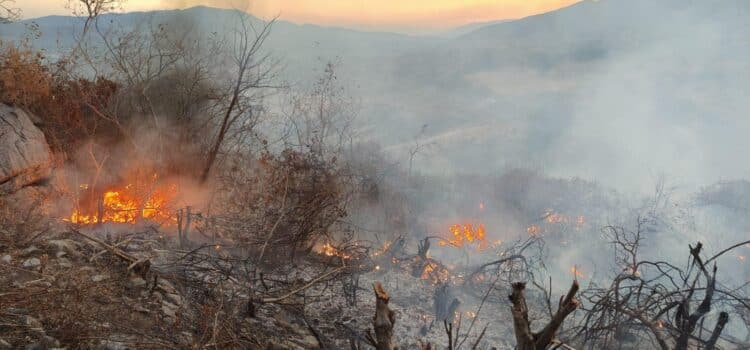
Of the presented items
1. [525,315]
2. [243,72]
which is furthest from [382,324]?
[243,72]

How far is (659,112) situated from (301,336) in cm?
5012

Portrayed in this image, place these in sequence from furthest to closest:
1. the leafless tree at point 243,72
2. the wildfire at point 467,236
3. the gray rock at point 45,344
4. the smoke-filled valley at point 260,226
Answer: the wildfire at point 467,236 < the leafless tree at point 243,72 < the smoke-filled valley at point 260,226 < the gray rock at point 45,344

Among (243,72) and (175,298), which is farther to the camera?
(243,72)

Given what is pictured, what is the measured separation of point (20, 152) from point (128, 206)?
2316mm

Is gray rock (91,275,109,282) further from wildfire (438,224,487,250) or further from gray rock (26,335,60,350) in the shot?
wildfire (438,224,487,250)

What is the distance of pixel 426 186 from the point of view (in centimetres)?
2798

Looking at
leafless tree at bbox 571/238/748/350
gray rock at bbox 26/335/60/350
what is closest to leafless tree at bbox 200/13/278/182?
gray rock at bbox 26/335/60/350

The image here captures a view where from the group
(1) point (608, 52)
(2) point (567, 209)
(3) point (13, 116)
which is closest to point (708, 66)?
(1) point (608, 52)

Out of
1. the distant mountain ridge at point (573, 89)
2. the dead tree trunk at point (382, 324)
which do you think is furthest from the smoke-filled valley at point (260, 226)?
the distant mountain ridge at point (573, 89)

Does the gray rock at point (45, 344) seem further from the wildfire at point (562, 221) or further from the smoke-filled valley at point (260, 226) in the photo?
the wildfire at point (562, 221)

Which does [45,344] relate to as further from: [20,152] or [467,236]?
[467,236]

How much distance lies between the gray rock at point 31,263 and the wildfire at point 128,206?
168 inches

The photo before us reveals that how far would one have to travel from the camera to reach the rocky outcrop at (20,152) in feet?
27.5

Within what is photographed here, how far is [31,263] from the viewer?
509cm
